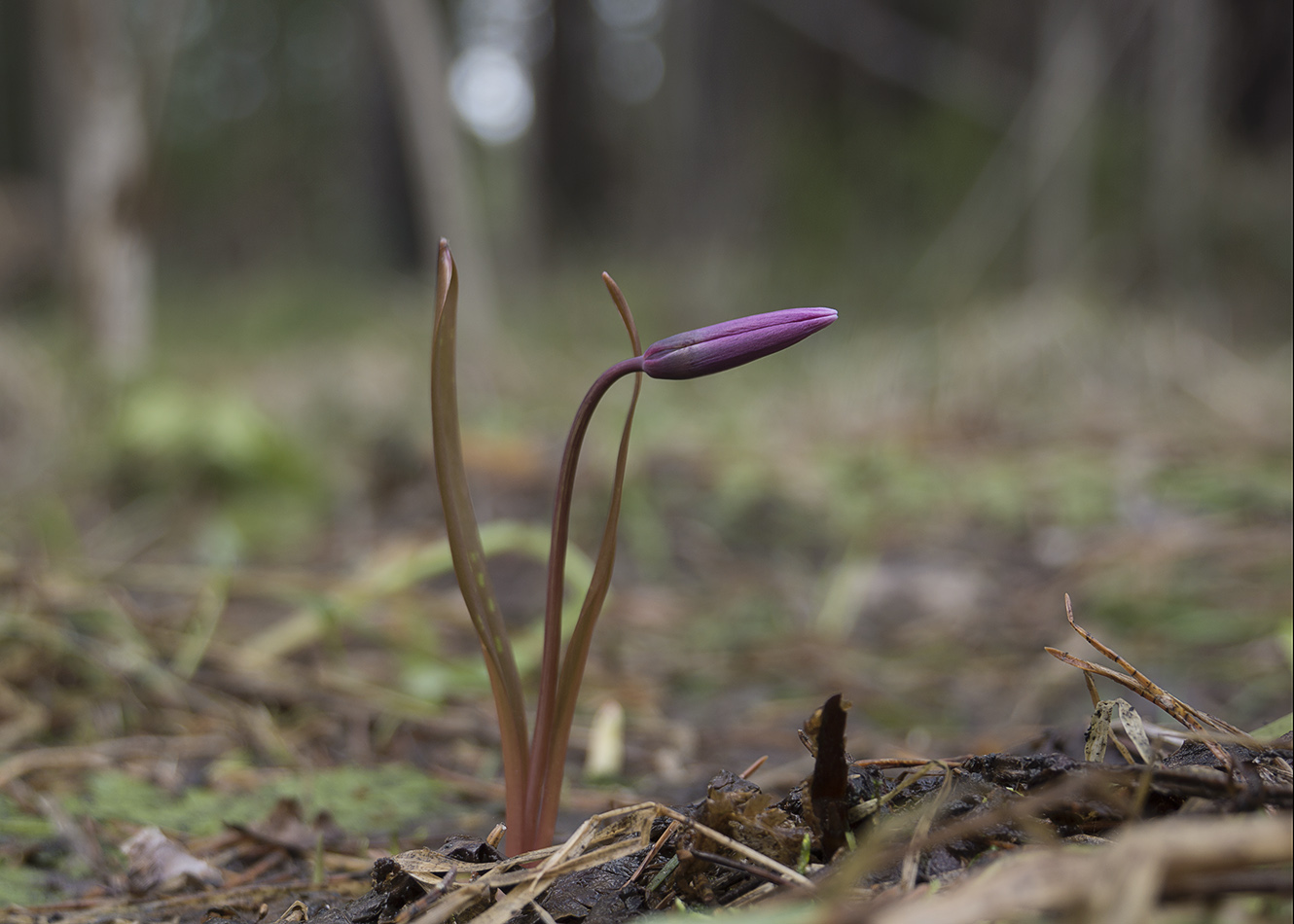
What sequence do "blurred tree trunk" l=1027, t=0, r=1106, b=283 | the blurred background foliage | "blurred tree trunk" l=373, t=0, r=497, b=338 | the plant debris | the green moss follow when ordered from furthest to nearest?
"blurred tree trunk" l=1027, t=0, r=1106, b=283 → "blurred tree trunk" l=373, t=0, r=497, b=338 → the blurred background foliage → the green moss → the plant debris

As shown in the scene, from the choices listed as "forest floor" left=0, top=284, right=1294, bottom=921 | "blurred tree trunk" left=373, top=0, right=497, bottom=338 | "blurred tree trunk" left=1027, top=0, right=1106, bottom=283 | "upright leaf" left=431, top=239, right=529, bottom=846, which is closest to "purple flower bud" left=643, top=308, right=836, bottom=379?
"upright leaf" left=431, top=239, right=529, bottom=846

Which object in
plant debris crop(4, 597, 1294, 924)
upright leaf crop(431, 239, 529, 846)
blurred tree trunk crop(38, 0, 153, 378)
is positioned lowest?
plant debris crop(4, 597, 1294, 924)

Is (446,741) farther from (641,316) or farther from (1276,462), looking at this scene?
(641,316)

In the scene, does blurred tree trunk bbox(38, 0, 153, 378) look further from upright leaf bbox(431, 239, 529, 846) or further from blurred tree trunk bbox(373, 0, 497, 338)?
upright leaf bbox(431, 239, 529, 846)

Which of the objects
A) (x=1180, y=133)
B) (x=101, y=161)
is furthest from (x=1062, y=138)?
(x=101, y=161)

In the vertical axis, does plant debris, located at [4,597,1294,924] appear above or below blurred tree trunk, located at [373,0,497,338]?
below

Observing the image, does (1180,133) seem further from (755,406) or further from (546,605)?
(546,605)
